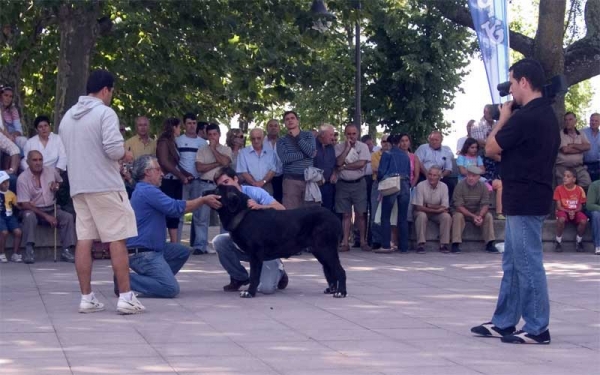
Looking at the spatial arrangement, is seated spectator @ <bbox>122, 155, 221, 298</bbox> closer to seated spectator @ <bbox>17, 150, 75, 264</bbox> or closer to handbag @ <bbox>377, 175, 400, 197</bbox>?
seated spectator @ <bbox>17, 150, 75, 264</bbox>

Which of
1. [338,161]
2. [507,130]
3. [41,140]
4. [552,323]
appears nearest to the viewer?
[507,130]

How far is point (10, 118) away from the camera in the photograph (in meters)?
15.9

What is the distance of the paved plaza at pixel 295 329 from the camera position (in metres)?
7.32

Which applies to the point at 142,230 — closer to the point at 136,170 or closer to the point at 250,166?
the point at 136,170

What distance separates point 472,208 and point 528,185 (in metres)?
8.91

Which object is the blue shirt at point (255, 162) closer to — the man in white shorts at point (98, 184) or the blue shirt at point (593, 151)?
the blue shirt at point (593, 151)

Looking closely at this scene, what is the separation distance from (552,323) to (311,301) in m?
2.51

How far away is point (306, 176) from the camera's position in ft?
51.2

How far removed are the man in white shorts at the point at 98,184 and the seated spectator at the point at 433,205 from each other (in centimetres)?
787

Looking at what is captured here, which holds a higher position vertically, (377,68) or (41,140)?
(377,68)

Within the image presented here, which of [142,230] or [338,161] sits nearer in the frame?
[142,230]

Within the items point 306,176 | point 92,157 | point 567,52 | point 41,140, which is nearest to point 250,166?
point 306,176

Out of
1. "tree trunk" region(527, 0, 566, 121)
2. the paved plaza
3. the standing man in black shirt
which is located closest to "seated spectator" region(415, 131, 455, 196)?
"tree trunk" region(527, 0, 566, 121)

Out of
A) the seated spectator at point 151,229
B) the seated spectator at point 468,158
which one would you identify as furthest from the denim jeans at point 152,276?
the seated spectator at point 468,158
